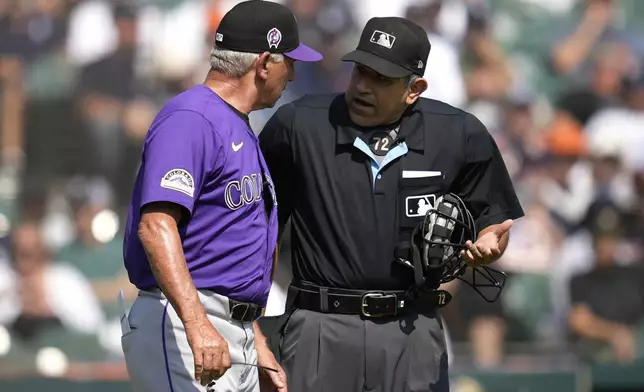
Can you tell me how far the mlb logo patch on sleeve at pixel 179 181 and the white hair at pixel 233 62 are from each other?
54 cm

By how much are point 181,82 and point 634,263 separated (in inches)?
163

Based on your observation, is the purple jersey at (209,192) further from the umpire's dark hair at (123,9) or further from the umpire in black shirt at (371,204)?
the umpire's dark hair at (123,9)

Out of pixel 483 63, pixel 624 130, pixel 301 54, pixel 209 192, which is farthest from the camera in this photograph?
pixel 483 63

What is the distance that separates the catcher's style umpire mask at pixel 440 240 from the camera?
431 centimetres

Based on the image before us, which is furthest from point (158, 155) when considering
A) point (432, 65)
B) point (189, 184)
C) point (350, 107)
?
point (432, 65)

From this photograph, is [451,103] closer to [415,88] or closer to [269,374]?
[415,88]

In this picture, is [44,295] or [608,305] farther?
[608,305]

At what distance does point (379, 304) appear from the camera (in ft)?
14.3

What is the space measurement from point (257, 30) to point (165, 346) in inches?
45.1

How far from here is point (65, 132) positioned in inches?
361

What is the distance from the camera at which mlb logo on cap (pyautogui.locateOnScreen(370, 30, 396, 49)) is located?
14.7 ft

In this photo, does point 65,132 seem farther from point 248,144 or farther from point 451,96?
point 248,144

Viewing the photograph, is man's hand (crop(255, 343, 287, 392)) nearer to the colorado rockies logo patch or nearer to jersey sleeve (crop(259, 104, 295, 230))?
jersey sleeve (crop(259, 104, 295, 230))

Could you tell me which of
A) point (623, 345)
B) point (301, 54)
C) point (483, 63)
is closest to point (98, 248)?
point (483, 63)
